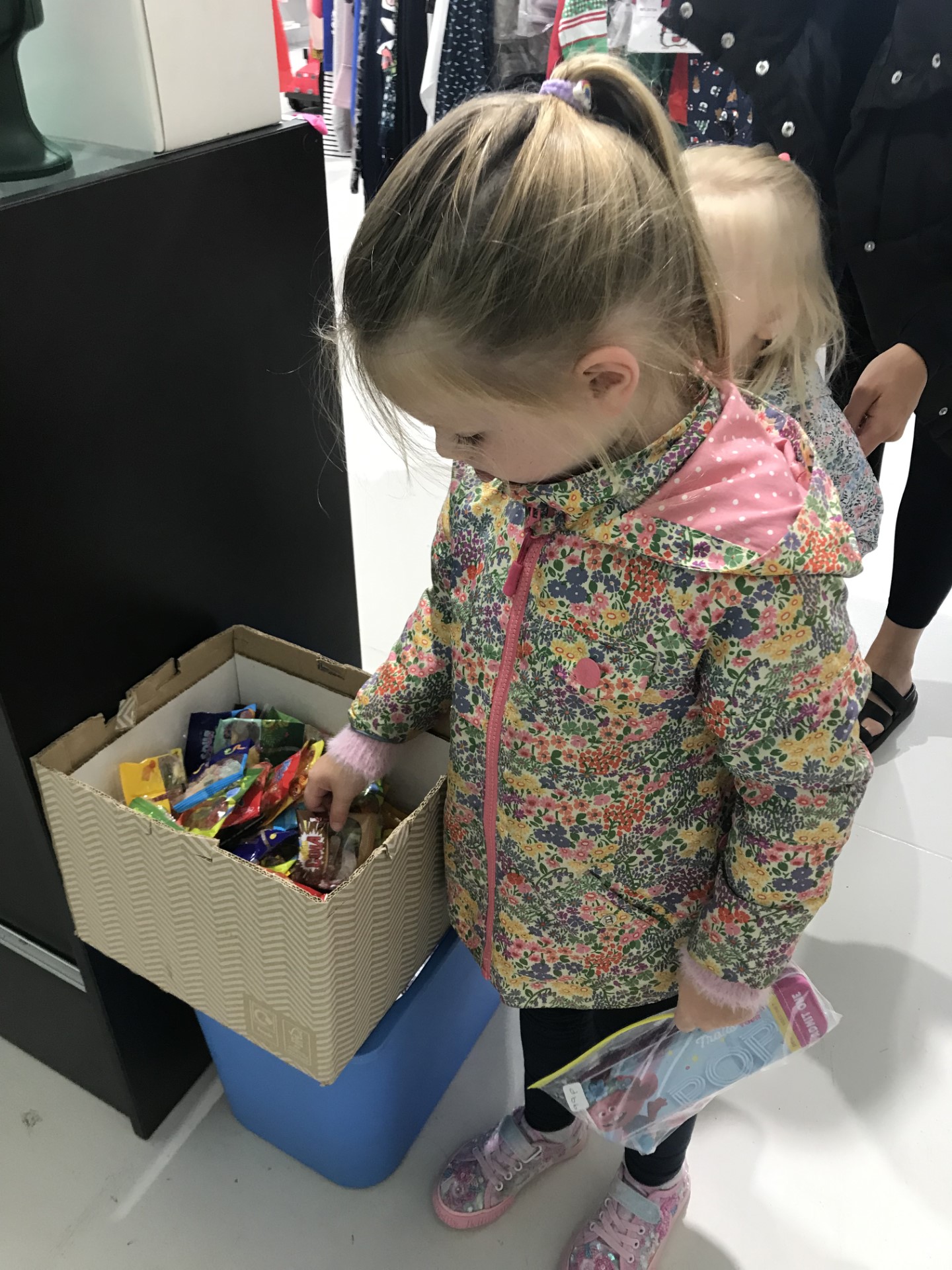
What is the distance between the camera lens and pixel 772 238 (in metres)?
1.01

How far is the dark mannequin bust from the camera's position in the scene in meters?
0.74

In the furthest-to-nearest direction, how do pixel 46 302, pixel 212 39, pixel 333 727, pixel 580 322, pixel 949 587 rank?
pixel 949 587, pixel 333 727, pixel 212 39, pixel 46 302, pixel 580 322

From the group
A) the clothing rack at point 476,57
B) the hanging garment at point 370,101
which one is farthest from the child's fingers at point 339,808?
the hanging garment at point 370,101

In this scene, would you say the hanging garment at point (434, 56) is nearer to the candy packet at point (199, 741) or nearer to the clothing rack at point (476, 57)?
the clothing rack at point (476, 57)

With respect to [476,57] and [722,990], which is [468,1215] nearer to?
[722,990]

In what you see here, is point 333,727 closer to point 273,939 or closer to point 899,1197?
point 273,939

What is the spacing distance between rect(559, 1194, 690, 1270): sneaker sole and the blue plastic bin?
0.21 m

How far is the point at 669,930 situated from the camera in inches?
32.6

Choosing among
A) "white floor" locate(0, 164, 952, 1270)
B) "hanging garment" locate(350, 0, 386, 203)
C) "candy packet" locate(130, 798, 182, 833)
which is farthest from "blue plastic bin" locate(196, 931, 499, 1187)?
"hanging garment" locate(350, 0, 386, 203)

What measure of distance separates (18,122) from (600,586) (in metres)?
0.57

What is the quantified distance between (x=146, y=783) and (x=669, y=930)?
19.2 inches

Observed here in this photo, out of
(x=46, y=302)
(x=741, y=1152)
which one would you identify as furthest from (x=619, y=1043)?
(x=46, y=302)

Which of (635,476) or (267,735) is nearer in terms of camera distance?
(635,476)

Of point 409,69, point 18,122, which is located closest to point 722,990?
point 18,122
